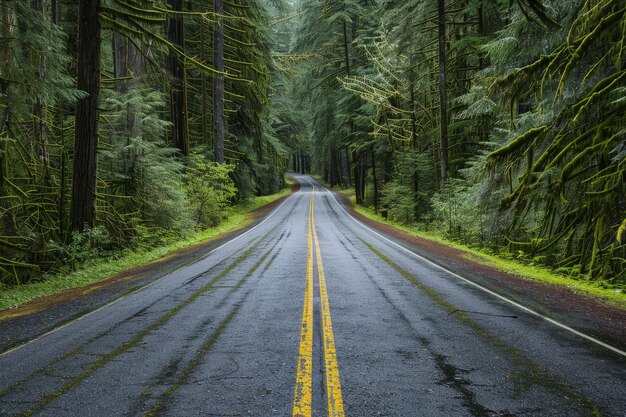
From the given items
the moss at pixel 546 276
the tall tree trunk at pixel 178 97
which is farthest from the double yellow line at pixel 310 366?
the tall tree trunk at pixel 178 97

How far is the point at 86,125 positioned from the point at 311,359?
33.2 ft

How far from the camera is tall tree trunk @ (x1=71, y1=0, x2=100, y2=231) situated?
1103 centimetres

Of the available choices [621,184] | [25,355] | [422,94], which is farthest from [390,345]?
[422,94]

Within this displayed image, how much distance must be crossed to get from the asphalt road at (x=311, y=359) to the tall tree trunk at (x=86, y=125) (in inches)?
198

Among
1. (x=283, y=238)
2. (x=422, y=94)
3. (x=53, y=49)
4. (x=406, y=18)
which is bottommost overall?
(x=283, y=238)

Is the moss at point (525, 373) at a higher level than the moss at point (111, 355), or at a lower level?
higher

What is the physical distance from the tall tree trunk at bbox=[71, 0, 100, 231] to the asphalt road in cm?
504

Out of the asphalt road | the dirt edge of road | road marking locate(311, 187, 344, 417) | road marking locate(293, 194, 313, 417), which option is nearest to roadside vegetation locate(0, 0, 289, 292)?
the asphalt road

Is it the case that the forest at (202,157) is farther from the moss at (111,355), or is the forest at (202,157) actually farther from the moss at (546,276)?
the moss at (111,355)

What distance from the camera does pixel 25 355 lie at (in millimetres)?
4750

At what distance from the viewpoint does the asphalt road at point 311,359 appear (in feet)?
11.7

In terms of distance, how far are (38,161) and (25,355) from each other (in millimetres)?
8893

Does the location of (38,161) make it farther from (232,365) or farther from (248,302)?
(232,365)

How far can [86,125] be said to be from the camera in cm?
1138
